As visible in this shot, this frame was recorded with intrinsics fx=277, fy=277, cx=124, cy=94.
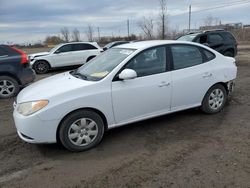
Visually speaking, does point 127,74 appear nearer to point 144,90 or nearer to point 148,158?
point 144,90

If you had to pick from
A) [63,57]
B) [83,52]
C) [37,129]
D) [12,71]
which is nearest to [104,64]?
[37,129]

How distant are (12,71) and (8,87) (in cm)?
49

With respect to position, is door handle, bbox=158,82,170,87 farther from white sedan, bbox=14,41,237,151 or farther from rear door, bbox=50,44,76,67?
rear door, bbox=50,44,76,67

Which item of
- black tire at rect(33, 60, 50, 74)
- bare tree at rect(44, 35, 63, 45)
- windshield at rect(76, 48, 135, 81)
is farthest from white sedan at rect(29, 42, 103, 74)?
bare tree at rect(44, 35, 63, 45)

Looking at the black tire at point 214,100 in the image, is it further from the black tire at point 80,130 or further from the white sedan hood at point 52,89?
the white sedan hood at point 52,89

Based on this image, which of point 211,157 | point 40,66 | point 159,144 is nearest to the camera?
point 211,157

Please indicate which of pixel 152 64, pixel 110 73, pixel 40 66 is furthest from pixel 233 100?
pixel 40 66

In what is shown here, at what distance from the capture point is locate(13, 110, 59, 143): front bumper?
3.91 metres

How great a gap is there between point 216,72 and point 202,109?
0.78 metres

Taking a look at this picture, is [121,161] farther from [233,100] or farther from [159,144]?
[233,100]

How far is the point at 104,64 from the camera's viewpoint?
16.1 feet

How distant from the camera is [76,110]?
4086mm

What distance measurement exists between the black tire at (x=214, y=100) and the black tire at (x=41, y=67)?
10605 millimetres

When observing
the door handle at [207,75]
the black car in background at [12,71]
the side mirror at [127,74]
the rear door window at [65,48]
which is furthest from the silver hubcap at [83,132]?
the rear door window at [65,48]
